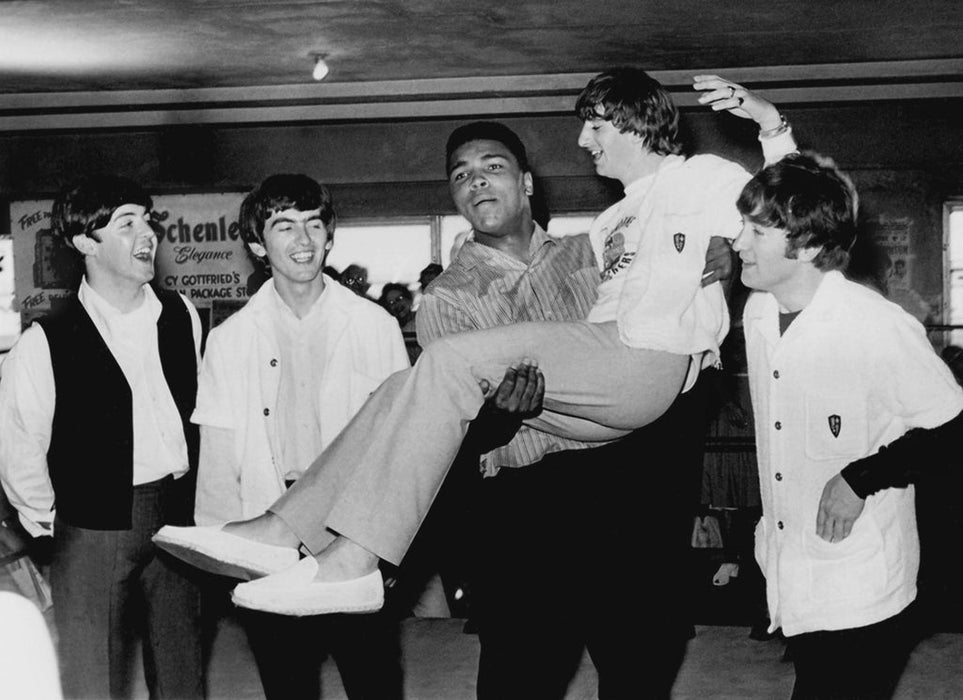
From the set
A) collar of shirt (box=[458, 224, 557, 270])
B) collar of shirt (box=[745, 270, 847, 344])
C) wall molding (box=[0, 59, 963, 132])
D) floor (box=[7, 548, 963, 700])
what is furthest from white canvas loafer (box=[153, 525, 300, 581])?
wall molding (box=[0, 59, 963, 132])

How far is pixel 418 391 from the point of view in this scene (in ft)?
7.89

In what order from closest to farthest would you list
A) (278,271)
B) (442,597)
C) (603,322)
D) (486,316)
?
(603,322) → (486,316) → (278,271) → (442,597)

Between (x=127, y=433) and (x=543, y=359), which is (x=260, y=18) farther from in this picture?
(x=543, y=359)

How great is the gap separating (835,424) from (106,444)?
1837mm

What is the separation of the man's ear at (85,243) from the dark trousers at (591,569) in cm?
129

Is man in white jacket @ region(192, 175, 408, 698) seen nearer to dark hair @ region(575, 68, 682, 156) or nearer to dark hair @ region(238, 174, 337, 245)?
dark hair @ region(238, 174, 337, 245)

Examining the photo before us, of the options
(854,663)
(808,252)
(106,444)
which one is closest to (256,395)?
(106,444)

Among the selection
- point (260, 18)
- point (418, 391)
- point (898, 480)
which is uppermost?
point (260, 18)

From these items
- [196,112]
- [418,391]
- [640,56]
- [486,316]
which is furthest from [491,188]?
[196,112]

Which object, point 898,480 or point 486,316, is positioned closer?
point 898,480

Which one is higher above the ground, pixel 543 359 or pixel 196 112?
pixel 196 112

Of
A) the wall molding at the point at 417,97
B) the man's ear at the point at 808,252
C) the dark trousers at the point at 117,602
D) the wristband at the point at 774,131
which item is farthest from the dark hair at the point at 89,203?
the wall molding at the point at 417,97

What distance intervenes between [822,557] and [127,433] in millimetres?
1779

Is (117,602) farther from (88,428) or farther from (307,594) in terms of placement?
(307,594)
